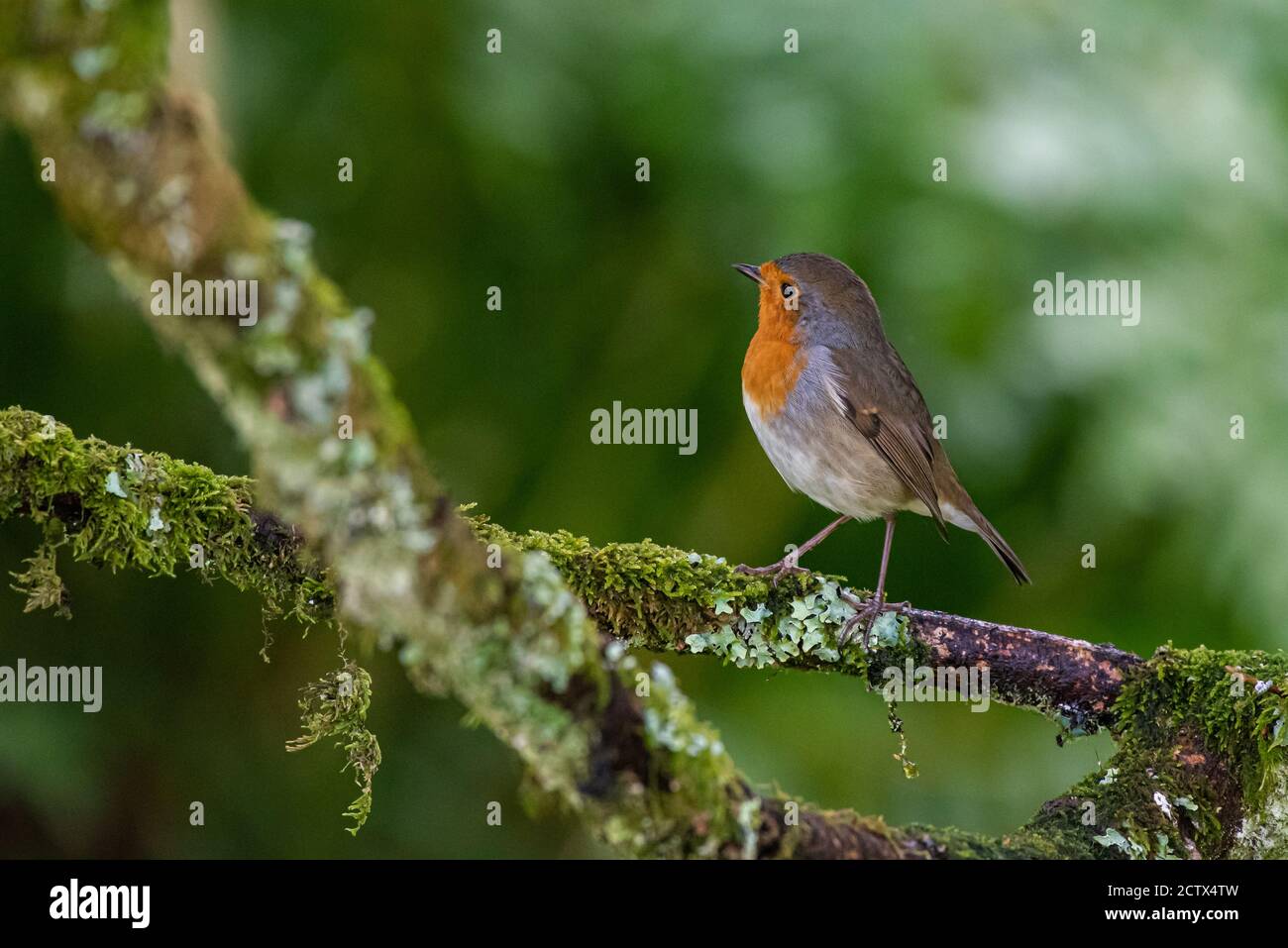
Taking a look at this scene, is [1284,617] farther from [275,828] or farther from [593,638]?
[275,828]

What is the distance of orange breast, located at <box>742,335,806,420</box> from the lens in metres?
3.72

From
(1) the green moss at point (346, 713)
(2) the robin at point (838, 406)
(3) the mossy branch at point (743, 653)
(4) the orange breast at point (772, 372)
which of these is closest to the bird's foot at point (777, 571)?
(3) the mossy branch at point (743, 653)

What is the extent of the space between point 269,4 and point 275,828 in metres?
2.54

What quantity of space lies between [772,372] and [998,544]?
86 cm

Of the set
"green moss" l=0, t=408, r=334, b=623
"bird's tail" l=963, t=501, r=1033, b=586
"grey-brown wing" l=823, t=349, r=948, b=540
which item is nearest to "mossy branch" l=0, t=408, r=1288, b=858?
"green moss" l=0, t=408, r=334, b=623

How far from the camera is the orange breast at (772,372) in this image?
3.72 m

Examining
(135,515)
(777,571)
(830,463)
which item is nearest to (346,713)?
(135,515)

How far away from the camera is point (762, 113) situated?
3.79m

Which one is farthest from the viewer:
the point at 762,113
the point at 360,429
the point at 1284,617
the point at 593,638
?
the point at 762,113

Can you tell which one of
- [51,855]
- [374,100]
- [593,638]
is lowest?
[51,855]

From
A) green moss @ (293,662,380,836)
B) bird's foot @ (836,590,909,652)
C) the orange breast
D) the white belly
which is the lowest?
green moss @ (293,662,380,836)

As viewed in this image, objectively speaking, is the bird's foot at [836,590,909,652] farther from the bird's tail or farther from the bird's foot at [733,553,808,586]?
the bird's tail

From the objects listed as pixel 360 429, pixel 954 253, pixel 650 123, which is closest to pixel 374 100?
pixel 650 123

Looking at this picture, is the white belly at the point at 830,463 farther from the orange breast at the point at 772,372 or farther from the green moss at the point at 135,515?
the green moss at the point at 135,515
